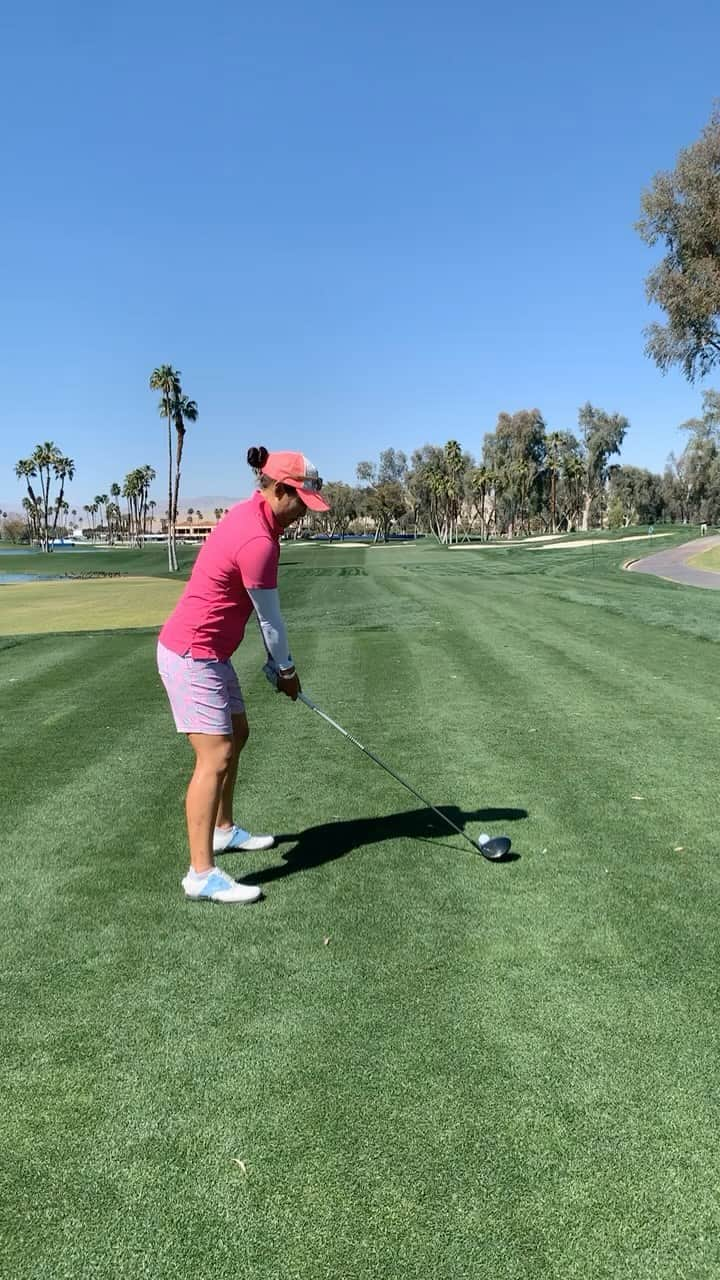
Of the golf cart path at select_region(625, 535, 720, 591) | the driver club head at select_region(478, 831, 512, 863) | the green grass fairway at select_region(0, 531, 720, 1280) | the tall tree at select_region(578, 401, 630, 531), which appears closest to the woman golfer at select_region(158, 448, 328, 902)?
the green grass fairway at select_region(0, 531, 720, 1280)

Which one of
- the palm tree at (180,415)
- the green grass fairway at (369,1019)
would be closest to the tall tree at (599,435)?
the palm tree at (180,415)

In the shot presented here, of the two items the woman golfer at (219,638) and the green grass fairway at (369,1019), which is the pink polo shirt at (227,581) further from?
the green grass fairway at (369,1019)

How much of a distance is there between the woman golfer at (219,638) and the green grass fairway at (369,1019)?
0.40m

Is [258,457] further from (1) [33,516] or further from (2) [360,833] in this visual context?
(1) [33,516]

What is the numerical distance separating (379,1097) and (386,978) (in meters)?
0.71

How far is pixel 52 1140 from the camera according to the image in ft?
8.43

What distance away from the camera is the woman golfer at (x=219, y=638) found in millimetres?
4012

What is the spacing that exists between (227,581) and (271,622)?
0.33 meters

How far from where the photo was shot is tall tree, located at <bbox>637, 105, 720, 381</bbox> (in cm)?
2595

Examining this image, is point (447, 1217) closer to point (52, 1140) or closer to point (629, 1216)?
point (629, 1216)

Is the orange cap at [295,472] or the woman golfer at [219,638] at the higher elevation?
the orange cap at [295,472]

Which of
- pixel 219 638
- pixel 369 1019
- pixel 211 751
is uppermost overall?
pixel 219 638

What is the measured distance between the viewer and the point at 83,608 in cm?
2297

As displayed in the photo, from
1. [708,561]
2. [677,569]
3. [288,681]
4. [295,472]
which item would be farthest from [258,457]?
[708,561]
